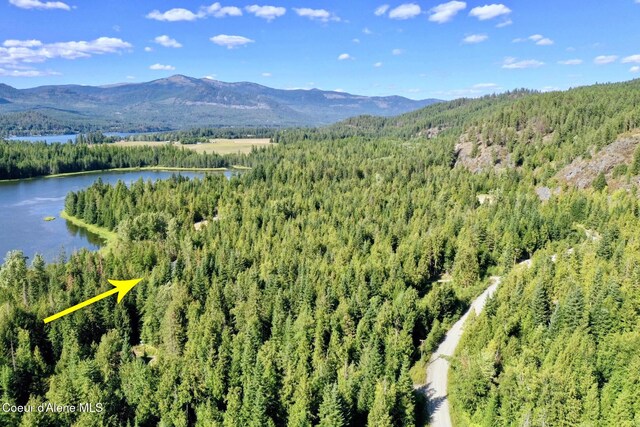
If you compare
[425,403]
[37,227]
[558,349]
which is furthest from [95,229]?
[558,349]

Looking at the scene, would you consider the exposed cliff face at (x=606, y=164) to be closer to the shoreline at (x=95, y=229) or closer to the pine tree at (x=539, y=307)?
the pine tree at (x=539, y=307)

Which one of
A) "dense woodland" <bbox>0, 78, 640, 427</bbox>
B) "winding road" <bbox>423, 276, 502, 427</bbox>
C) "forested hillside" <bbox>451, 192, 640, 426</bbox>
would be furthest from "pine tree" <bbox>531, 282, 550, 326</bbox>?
"winding road" <bbox>423, 276, 502, 427</bbox>

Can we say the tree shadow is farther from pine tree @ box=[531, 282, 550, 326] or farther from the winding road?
pine tree @ box=[531, 282, 550, 326]

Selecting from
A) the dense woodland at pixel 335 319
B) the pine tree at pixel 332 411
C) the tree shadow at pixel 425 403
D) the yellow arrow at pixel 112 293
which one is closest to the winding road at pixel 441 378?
the tree shadow at pixel 425 403

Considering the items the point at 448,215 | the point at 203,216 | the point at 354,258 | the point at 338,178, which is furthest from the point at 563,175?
the point at 203,216

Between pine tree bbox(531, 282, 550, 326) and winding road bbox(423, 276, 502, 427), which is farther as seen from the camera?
pine tree bbox(531, 282, 550, 326)

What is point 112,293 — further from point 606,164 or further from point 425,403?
point 606,164

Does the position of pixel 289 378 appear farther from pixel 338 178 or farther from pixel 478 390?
pixel 338 178
